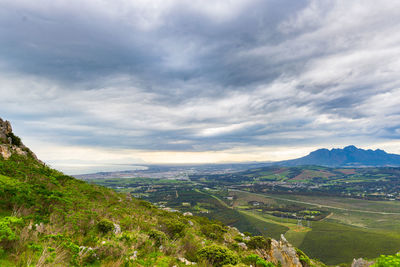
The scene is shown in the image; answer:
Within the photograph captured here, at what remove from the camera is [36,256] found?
8844 mm

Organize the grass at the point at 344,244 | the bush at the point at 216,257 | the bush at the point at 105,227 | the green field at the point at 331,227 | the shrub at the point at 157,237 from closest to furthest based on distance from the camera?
the bush at the point at 216,257 → the bush at the point at 105,227 → the shrub at the point at 157,237 → the grass at the point at 344,244 → the green field at the point at 331,227

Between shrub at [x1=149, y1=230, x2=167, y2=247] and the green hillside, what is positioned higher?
the green hillside

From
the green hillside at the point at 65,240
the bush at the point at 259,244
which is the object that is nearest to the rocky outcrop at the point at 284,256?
the bush at the point at 259,244

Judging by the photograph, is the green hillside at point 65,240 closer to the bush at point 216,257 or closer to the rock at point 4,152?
the bush at point 216,257

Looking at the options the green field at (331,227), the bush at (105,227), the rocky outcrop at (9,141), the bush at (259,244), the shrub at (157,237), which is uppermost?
the rocky outcrop at (9,141)

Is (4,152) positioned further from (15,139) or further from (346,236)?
(346,236)

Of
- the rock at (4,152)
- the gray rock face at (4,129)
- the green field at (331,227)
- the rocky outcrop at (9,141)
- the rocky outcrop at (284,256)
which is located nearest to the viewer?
the rock at (4,152)

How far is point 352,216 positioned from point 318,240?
291ft

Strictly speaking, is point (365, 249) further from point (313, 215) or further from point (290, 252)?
point (290, 252)

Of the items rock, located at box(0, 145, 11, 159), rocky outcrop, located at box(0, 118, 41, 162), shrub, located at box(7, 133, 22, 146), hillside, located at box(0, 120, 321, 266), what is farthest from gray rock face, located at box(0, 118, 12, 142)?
hillside, located at box(0, 120, 321, 266)

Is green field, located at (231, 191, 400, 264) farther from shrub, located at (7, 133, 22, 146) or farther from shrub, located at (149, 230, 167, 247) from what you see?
shrub, located at (7, 133, 22, 146)

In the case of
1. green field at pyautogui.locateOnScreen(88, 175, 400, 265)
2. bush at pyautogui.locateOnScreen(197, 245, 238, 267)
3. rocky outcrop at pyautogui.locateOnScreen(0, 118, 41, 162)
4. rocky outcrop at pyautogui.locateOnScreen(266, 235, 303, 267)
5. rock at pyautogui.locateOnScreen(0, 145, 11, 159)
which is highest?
rocky outcrop at pyautogui.locateOnScreen(0, 118, 41, 162)

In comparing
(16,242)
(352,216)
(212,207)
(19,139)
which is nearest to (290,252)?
(16,242)

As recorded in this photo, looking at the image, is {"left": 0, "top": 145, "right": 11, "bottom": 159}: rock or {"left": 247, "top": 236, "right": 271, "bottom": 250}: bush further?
{"left": 247, "top": 236, "right": 271, "bottom": 250}: bush
